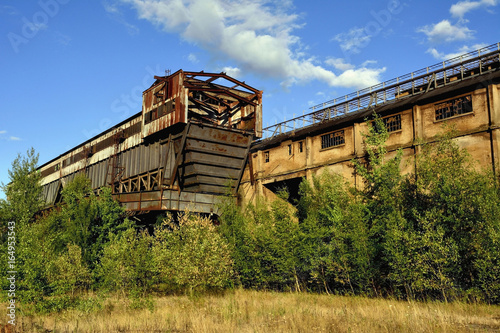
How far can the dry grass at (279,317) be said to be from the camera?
11219mm

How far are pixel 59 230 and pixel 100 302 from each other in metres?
11.8

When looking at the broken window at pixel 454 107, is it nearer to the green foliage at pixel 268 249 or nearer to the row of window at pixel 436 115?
the row of window at pixel 436 115

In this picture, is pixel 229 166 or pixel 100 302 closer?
pixel 100 302

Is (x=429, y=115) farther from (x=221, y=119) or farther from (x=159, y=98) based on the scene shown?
(x=159, y=98)

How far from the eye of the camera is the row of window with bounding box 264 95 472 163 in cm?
2116

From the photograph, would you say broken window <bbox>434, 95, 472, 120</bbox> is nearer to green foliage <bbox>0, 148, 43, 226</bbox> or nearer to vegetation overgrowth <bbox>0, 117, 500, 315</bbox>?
vegetation overgrowth <bbox>0, 117, 500, 315</bbox>

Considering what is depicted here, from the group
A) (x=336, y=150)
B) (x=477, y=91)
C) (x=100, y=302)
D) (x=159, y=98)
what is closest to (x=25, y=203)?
(x=159, y=98)

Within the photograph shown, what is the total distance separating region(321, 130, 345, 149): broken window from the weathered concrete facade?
69 millimetres

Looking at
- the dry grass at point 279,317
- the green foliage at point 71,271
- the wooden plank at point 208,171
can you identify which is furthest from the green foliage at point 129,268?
the wooden plank at point 208,171

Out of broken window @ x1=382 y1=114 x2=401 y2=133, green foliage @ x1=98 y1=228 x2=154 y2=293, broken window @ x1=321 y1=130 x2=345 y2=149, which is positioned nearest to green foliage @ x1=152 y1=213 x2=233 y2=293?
green foliage @ x1=98 y1=228 x2=154 y2=293

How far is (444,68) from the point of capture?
2455 centimetres

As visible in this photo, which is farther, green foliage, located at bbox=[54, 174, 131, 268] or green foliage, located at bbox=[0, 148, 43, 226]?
green foliage, located at bbox=[0, 148, 43, 226]

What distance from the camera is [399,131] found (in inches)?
932

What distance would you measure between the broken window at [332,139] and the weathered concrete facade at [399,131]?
0.23 feet
